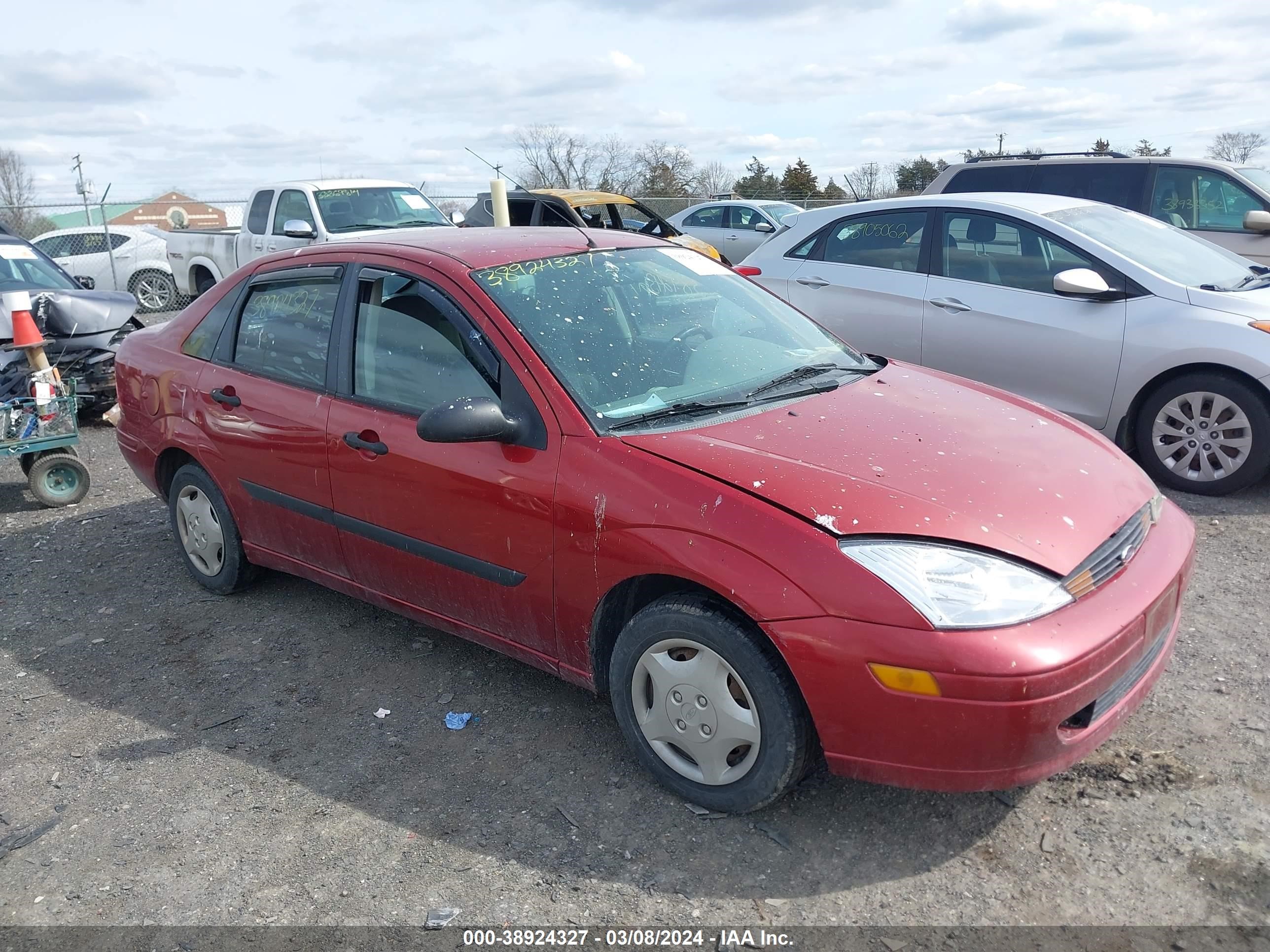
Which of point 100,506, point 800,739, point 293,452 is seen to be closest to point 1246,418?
point 800,739

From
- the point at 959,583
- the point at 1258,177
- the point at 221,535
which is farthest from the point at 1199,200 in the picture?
the point at 221,535

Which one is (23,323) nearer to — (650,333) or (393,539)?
(393,539)

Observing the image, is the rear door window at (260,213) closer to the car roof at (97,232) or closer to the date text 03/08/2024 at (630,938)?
the car roof at (97,232)

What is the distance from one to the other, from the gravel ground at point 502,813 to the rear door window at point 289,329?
119 centimetres

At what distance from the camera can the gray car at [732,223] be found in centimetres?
1786

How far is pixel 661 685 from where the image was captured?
2.96 m

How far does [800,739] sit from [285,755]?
1.84 m

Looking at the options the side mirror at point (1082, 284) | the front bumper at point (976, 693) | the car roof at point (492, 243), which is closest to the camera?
the front bumper at point (976, 693)

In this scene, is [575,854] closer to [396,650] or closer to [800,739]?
[800,739]

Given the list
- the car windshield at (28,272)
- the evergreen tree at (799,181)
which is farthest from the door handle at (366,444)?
the evergreen tree at (799,181)

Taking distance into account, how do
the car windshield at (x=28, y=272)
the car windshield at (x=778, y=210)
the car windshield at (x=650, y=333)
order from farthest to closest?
the car windshield at (x=778, y=210) < the car windshield at (x=28, y=272) < the car windshield at (x=650, y=333)

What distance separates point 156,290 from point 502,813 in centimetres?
1603

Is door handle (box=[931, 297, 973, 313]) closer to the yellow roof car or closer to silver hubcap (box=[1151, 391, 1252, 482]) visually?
silver hubcap (box=[1151, 391, 1252, 482])

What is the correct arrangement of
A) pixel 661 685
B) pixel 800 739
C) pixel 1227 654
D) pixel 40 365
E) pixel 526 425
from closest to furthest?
1. pixel 800 739
2. pixel 661 685
3. pixel 526 425
4. pixel 1227 654
5. pixel 40 365
